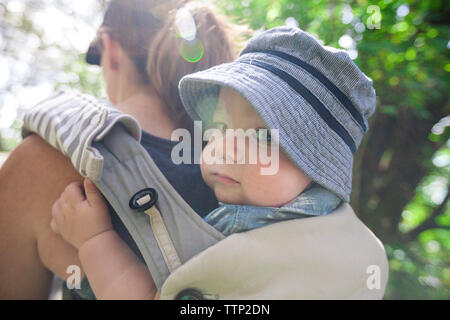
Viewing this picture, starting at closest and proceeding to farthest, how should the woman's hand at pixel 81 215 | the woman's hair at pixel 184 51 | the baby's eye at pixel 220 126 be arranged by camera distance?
1. the woman's hand at pixel 81 215
2. the baby's eye at pixel 220 126
3. the woman's hair at pixel 184 51

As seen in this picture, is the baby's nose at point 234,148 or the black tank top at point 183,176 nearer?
the baby's nose at point 234,148

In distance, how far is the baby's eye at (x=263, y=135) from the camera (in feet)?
3.45

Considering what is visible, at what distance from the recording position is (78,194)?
107cm

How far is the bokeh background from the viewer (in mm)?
1998

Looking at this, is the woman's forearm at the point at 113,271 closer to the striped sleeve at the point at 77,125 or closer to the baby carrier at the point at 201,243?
the baby carrier at the point at 201,243

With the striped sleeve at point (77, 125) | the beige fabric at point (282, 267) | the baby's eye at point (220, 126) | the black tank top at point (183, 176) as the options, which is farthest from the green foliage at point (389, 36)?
the beige fabric at point (282, 267)

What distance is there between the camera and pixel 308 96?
106cm

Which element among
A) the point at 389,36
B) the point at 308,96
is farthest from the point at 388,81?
the point at 308,96

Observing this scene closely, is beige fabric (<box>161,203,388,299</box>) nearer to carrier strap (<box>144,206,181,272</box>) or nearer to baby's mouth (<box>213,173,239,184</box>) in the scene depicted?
carrier strap (<box>144,206,181,272</box>)

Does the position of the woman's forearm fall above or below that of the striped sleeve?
below

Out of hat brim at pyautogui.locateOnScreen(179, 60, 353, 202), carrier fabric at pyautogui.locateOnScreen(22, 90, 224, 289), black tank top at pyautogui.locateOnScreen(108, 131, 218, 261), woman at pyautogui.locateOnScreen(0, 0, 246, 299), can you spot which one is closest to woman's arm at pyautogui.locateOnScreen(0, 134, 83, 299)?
woman at pyautogui.locateOnScreen(0, 0, 246, 299)

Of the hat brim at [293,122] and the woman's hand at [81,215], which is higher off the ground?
the hat brim at [293,122]

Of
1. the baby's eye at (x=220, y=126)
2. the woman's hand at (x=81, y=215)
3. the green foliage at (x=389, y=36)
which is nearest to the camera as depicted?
the woman's hand at (x=81, y=215)

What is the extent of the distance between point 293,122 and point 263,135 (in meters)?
0.11
